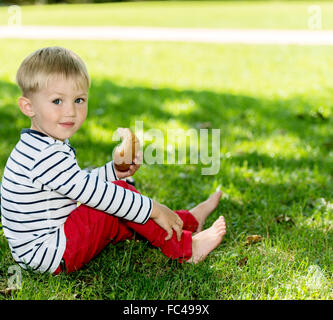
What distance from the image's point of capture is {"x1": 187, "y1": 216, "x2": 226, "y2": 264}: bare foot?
2298 mm

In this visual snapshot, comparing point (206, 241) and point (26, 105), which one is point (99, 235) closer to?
point (206, 241)

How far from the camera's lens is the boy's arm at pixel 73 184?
6.69 feet

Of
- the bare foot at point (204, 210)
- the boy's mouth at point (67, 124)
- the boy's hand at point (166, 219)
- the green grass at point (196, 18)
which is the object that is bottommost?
the bare foot at point (204, 210)

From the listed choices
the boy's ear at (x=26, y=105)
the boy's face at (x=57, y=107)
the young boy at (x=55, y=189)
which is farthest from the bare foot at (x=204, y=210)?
the boy's ear at (x=26, y=105)

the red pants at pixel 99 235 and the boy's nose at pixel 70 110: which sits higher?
the boy's nose at pixel 70 110

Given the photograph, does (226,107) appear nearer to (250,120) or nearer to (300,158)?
(250,120)

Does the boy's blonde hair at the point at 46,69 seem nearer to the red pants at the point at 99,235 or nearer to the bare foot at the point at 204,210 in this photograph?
the red pants at the point at 99,235

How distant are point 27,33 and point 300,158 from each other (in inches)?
407

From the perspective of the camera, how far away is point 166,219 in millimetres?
2229

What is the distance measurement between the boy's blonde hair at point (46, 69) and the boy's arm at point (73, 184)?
0.28 meters

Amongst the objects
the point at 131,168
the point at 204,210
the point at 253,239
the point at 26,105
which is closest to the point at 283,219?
the point at 253,239

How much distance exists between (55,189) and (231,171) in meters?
1.67

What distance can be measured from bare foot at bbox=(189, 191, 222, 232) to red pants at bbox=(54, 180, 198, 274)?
35cm

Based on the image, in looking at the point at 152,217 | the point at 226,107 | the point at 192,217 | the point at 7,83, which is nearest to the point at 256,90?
the point at 226,107
